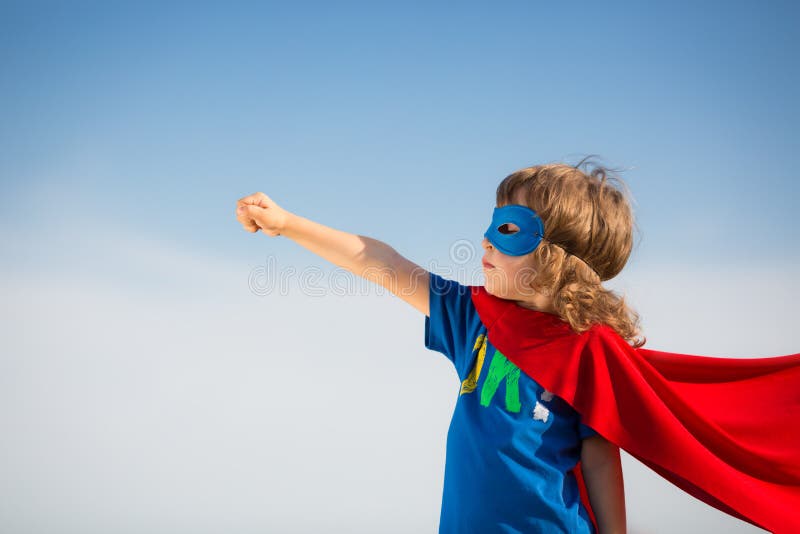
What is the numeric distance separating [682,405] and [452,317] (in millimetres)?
619

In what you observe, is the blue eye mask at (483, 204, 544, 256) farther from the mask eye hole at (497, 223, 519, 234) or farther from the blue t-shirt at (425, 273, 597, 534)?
the blue t-shirt at (425, 273, 597, 534)

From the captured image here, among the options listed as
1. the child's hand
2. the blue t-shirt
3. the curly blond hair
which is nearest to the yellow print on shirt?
the blue t-shirt

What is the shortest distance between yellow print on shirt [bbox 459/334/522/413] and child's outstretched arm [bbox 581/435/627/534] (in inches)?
8.6

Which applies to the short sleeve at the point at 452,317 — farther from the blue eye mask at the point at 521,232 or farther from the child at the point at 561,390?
the blue eye mask at the point at 521,232

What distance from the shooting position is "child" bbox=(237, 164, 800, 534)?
1479 mm

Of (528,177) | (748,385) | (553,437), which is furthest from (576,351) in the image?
(748,385)

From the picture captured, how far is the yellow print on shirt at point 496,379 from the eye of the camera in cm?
152

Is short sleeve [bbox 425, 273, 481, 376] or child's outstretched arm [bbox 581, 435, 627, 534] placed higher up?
short sleeve [bbox 425, 273, 481, 376]

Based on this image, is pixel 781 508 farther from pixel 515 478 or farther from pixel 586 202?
pixel 586 202

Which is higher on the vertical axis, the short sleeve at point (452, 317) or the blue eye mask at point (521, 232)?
the blue eye mask at point (521, 232)

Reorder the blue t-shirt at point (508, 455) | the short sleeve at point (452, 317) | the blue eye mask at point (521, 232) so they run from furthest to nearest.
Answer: the short sleeve at point (452, 317) < the blue eye mask at point (521, 232) < the blue t-shirt at point (508, 455)

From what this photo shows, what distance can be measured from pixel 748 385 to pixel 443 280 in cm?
87

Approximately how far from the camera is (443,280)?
1713 millimetres

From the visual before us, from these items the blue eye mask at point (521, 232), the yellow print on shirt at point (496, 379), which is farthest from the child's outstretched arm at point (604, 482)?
the blue eye mask at point (521, 232)
